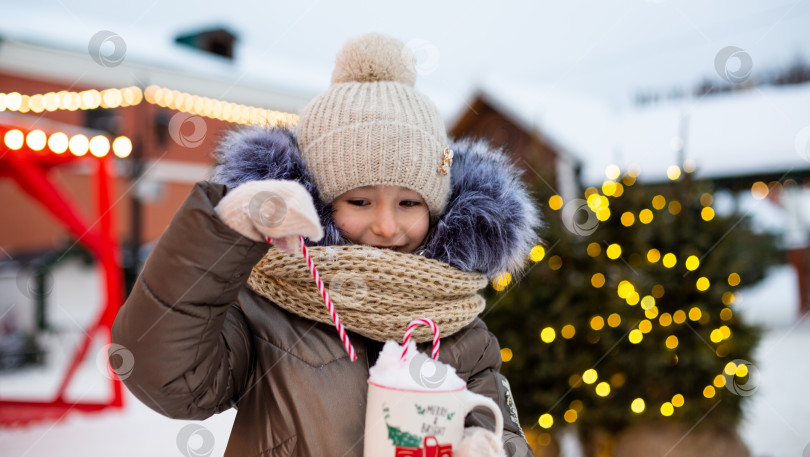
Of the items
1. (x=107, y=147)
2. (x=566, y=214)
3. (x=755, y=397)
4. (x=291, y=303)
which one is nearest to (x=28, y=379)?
(x=107, y=147)

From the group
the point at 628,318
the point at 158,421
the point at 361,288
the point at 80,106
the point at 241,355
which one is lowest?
the point at 158,421

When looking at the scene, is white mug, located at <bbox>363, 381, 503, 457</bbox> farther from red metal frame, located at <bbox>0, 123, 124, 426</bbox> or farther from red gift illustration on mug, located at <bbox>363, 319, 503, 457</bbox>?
red metal frame, located at <bbox>0, 123, 124, 426</bbox>

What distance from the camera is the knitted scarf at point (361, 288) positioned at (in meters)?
1.17

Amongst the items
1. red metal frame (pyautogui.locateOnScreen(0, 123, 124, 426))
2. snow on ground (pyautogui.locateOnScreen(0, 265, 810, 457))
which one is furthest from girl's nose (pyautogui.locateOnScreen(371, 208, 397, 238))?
red metal frame (pyautogui.locateOnScreen(0, 123, 124, 426))

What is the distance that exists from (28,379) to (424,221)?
4832 mm

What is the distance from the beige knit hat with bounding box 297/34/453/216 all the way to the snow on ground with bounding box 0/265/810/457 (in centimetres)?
75

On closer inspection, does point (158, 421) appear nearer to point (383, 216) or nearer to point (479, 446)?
point (383, 216)

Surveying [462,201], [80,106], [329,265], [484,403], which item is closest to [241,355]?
[329,265]

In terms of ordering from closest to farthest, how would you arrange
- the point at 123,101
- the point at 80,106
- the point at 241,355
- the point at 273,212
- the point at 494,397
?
the point at 273,212 < the point at 241,355 < the point at 494,397 < the point at 80,106 < the point at 123,101

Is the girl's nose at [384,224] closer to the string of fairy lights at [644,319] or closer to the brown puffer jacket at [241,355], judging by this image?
the brown puffer jacket at [241,355]

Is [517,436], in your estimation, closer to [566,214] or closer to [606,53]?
[566,214]

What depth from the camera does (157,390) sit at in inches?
37.5

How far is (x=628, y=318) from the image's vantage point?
2.83m

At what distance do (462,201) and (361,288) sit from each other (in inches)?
14.1
